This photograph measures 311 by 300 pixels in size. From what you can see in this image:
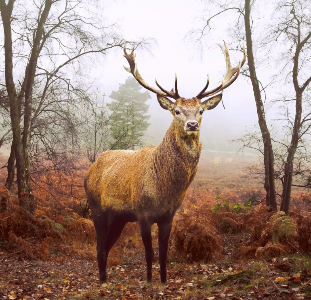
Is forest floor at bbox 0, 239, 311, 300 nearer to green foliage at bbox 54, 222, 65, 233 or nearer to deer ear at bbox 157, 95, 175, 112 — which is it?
green foliage at bbox 54, 222, 65, 233

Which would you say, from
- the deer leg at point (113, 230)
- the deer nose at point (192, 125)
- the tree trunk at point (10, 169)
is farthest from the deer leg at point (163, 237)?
the tree trunk at point (10, 169)

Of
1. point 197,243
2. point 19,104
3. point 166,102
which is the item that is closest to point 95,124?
point 19,104

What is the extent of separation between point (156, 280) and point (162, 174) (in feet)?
7.69

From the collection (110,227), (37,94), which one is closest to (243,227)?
(110,227)

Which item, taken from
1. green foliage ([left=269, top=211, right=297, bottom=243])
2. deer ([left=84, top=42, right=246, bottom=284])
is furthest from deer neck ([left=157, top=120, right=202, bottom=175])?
green foliage ([left=269, top=211, right=297, bottom=243])

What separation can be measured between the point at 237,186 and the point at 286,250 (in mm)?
15147

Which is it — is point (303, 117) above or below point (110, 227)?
above

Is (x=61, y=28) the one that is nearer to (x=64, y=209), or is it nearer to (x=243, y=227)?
(x=64, y=209)

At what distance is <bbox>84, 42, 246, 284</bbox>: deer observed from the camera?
5.10 metres

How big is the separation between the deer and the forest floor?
19.6 inches

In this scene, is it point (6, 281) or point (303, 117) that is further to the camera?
point (303, 117)

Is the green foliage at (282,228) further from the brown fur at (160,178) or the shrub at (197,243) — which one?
the brown fur at (160,178)

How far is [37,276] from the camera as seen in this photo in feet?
21.3

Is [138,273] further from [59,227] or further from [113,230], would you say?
[59,227]
